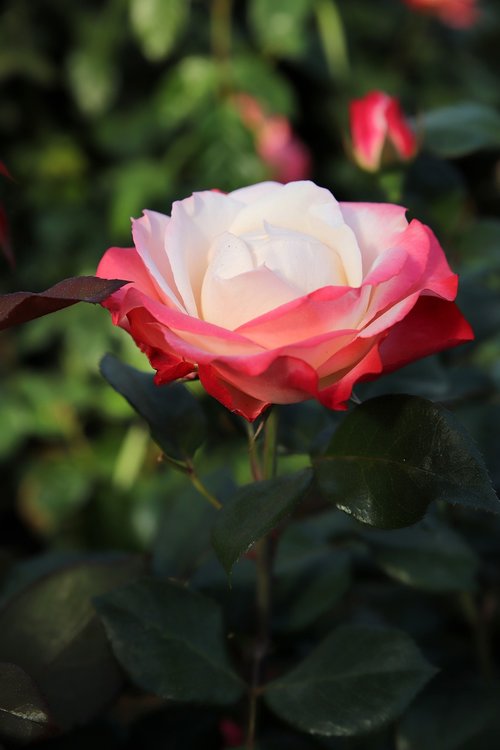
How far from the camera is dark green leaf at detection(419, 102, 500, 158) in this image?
2.08 ft

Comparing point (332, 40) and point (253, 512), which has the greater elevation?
point (253, 512)

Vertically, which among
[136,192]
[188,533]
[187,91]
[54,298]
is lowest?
[136,192]

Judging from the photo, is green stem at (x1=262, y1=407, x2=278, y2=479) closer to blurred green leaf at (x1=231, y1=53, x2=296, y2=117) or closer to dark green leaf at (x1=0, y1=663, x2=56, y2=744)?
dark green leaf at (x1=0, y1=663, x2=56, y2=744)

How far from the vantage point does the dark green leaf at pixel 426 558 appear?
519 mm

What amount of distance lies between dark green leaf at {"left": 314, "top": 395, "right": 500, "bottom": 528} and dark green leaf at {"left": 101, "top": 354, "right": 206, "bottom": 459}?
75mm

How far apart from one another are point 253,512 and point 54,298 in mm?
111

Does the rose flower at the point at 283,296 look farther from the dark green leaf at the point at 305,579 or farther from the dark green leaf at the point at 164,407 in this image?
the dark green leaf at the point at 305,579

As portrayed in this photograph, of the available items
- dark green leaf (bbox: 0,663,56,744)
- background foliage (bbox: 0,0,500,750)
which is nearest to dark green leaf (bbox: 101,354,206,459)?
background foliage (bbox: 0,0,500,750)

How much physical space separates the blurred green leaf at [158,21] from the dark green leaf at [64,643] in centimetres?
134

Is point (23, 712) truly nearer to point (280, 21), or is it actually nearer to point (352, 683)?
point (352, 683)

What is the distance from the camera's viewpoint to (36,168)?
174 cm

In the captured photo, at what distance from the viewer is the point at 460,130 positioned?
65cm

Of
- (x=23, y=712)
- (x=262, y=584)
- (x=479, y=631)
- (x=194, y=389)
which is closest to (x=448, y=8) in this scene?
(x=194, y=389)

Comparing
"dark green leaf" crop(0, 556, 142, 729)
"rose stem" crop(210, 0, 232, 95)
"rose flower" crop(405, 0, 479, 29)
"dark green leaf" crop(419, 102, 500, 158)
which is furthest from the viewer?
"rose flower" crop(405, 0, 479, 29)
